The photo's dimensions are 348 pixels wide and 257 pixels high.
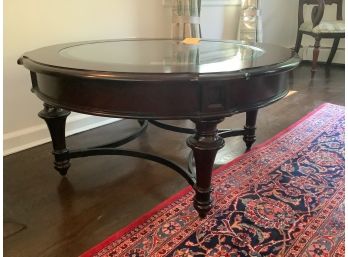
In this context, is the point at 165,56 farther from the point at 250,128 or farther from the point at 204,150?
the point at 250,128

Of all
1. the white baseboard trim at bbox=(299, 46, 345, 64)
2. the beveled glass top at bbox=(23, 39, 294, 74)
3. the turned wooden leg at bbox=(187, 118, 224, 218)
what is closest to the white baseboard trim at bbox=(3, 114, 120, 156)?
the beveled glass top at bbox=(23, 39, 294, 74)

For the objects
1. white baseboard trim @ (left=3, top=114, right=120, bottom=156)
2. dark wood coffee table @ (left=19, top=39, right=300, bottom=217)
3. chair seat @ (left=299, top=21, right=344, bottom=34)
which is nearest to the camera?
dark wood coffee table @ (left=19, top=39, right=300, bottom=217)

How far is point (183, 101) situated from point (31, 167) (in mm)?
1019

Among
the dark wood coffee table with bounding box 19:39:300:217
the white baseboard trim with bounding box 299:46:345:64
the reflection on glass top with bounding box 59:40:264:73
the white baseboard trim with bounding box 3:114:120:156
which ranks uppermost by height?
the reflection on glass top with bounding box 59:40:264:73

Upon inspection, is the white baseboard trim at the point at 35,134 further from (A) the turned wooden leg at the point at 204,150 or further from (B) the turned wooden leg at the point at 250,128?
(A) the turned wooden leg at the point at 204,150

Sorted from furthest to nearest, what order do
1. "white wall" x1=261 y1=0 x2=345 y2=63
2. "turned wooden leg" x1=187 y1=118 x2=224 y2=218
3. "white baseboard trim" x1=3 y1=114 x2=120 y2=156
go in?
"white wall" x1=261 y1=0 x2=345 y2=63, "white baseboard trim" x1=3 y1=114 x2=120 y2=156, "turned wooden leg" x1=187 y1=118 x2=224 y2=218

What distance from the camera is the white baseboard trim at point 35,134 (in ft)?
5.59

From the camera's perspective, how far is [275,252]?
103 cm

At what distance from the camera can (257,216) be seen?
1.20m

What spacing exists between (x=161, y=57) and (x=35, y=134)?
1038 mm

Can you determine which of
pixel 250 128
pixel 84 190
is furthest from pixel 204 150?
pixel 250 128

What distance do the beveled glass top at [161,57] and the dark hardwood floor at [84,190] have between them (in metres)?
0.57

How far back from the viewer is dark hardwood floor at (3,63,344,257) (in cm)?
110

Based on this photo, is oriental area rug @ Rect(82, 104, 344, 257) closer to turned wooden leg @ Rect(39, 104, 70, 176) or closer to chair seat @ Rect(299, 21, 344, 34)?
turned wooden leg @ Rect(39, 104, 70, 176)
